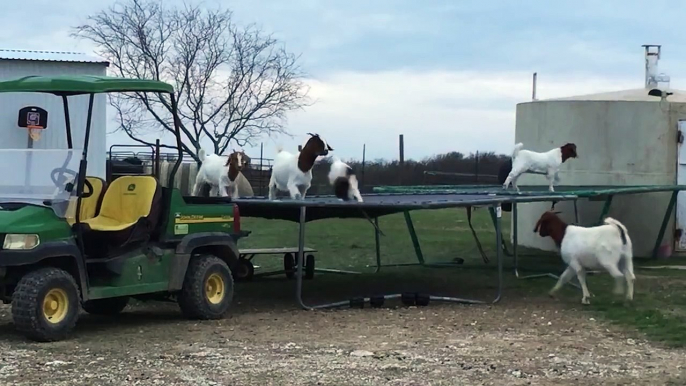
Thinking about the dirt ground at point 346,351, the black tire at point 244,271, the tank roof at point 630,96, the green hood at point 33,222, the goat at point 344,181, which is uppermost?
the tank roof at point 630,96

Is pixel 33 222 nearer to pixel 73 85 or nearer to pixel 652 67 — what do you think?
pixel 73 85

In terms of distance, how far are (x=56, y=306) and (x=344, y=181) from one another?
166 inches

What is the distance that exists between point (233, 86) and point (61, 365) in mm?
26508

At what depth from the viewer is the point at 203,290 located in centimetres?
1045

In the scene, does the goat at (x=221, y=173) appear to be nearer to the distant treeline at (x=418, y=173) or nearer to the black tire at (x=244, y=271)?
the black tire at (x=244, y=271)

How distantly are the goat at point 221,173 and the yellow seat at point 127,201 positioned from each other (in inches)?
122

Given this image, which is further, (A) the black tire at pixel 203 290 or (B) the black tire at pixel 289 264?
(B) the black tire at pixel 289 264

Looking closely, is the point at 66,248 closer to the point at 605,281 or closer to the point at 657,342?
the point at 657,342

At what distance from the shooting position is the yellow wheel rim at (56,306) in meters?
8.95

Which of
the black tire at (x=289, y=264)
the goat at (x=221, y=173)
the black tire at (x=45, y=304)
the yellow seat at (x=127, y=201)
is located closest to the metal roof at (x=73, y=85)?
the yellow seat at (x=127, y=201)

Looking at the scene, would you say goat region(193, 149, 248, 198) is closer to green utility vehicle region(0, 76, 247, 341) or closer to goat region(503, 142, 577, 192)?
green utility vehicle region(0, 76, 247, 341)

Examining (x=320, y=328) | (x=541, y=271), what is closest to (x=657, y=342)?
(x=320, y=328)

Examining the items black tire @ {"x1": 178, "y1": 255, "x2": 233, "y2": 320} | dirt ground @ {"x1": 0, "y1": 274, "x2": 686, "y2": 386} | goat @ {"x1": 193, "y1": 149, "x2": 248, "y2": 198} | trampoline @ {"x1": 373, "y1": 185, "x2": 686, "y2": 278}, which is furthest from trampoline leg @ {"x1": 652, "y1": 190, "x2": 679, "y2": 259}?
black tire @ {"x1": 178, "y1": 255, "x2": 233, "y2": 320}

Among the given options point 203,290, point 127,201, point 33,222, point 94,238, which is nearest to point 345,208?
point 203,290
